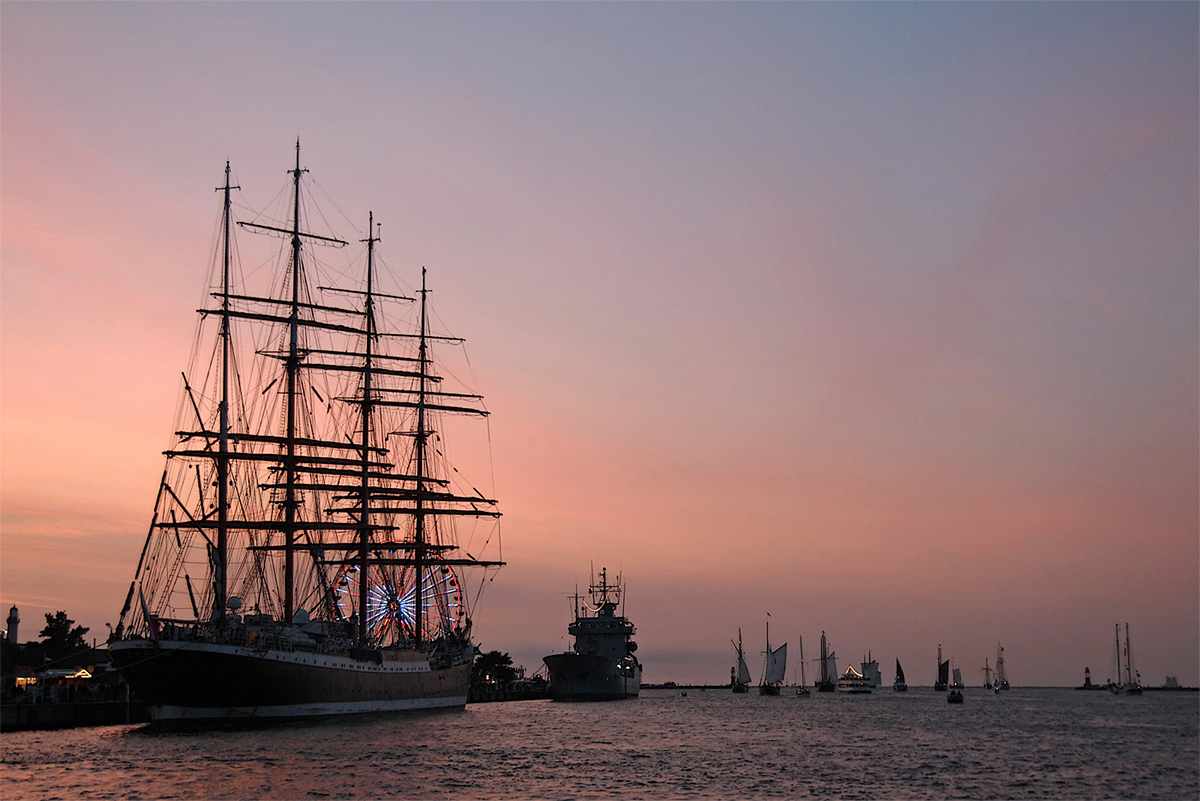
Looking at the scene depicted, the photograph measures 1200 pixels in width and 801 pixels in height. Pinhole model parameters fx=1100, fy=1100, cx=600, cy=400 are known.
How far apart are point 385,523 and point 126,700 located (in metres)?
47.4

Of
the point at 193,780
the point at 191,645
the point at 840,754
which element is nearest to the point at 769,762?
the point at 840,754

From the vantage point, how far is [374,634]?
118438mm

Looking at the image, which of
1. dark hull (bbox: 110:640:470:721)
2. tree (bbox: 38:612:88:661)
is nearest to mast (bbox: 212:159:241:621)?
dark hull (bbox: 110:640:470:721)

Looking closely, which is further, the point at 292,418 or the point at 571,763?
the point at 292,418

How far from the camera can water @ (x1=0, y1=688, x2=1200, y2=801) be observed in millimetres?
46219

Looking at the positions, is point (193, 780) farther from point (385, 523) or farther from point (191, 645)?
point (385, 523)

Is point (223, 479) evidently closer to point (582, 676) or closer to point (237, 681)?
point (237, 681)

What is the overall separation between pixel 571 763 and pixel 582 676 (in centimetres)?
9512

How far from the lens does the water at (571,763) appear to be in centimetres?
4622

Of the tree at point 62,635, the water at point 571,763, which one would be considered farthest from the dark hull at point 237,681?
A: the tree at point 62,635

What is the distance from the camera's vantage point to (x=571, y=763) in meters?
58.8

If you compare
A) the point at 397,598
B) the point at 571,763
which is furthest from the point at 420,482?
the point at 571,763

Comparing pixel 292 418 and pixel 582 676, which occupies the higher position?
pixel 292 418

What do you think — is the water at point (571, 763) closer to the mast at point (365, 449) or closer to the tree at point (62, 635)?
the mast at point (365, 449)
